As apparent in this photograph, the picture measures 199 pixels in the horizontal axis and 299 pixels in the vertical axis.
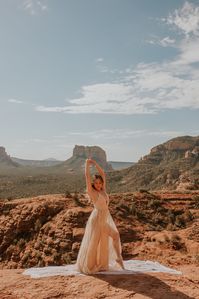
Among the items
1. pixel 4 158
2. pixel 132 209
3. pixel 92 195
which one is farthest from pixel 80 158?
pixel 92 195

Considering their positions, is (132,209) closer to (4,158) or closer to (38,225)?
(38,225)

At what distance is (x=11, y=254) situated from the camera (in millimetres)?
16359

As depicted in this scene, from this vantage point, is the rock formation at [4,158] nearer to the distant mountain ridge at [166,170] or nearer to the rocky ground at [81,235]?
the distant mountain ridge at [166,170]

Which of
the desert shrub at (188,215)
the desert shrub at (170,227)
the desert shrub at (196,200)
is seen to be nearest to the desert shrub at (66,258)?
the desert shrub at (170,227)

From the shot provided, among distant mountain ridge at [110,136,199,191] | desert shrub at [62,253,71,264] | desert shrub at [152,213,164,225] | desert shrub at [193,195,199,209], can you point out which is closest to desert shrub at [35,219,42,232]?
desert shrub at [62,253,71,264]

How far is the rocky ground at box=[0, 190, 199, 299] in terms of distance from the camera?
6258 mm

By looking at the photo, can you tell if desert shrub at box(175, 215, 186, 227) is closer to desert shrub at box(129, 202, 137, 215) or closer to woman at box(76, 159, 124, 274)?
desert shrub at box(129, 202, 137, 215)

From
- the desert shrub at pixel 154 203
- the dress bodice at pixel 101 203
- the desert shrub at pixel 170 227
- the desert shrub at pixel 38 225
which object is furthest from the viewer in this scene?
the desert shrub at pixel 154 203

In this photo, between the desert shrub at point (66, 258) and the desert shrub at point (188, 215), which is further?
the desert shrub at point (188, 215)

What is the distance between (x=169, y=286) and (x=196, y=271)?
174 cm

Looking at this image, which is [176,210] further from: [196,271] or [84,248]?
[84,248]

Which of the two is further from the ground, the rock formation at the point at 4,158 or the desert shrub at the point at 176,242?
the rock formation at the point at 4,158

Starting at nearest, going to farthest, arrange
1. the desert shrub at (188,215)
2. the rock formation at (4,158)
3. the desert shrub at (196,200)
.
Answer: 1. the desert shrub at (188,215)
2. the desert shrub at (196,200)
3. the rock formation at (4,158)

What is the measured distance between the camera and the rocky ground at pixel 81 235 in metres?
6.26
